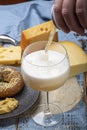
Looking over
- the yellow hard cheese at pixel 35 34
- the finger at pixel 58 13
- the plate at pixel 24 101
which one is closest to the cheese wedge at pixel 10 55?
the yellow hard cheese at pixel 35 34

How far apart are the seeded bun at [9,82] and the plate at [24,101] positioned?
0.05 ft

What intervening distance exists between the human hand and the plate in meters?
0.21

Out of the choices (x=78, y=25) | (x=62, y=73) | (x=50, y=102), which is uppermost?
(x=78, y=25)

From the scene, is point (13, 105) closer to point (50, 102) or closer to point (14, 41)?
point (50, 102)

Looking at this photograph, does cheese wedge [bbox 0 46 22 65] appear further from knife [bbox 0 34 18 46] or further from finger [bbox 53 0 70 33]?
finger [bbox 53 0 70 33]

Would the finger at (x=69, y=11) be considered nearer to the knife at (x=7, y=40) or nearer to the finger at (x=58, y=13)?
the finger at (x=58, y=13)

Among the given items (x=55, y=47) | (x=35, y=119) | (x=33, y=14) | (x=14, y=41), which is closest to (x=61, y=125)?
(x=35, y=119)

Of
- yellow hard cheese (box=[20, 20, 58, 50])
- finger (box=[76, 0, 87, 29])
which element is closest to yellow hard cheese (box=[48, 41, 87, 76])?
yellow hard cheese (box=[20, 20, 58, 50])

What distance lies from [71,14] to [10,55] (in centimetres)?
37

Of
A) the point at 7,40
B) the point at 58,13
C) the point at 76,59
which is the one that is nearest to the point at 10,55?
the point at 7,40

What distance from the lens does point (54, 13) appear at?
0.52m

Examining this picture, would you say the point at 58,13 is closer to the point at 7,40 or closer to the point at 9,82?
the point at 9,82

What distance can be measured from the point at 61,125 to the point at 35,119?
0.20ft

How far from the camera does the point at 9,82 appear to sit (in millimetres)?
719
